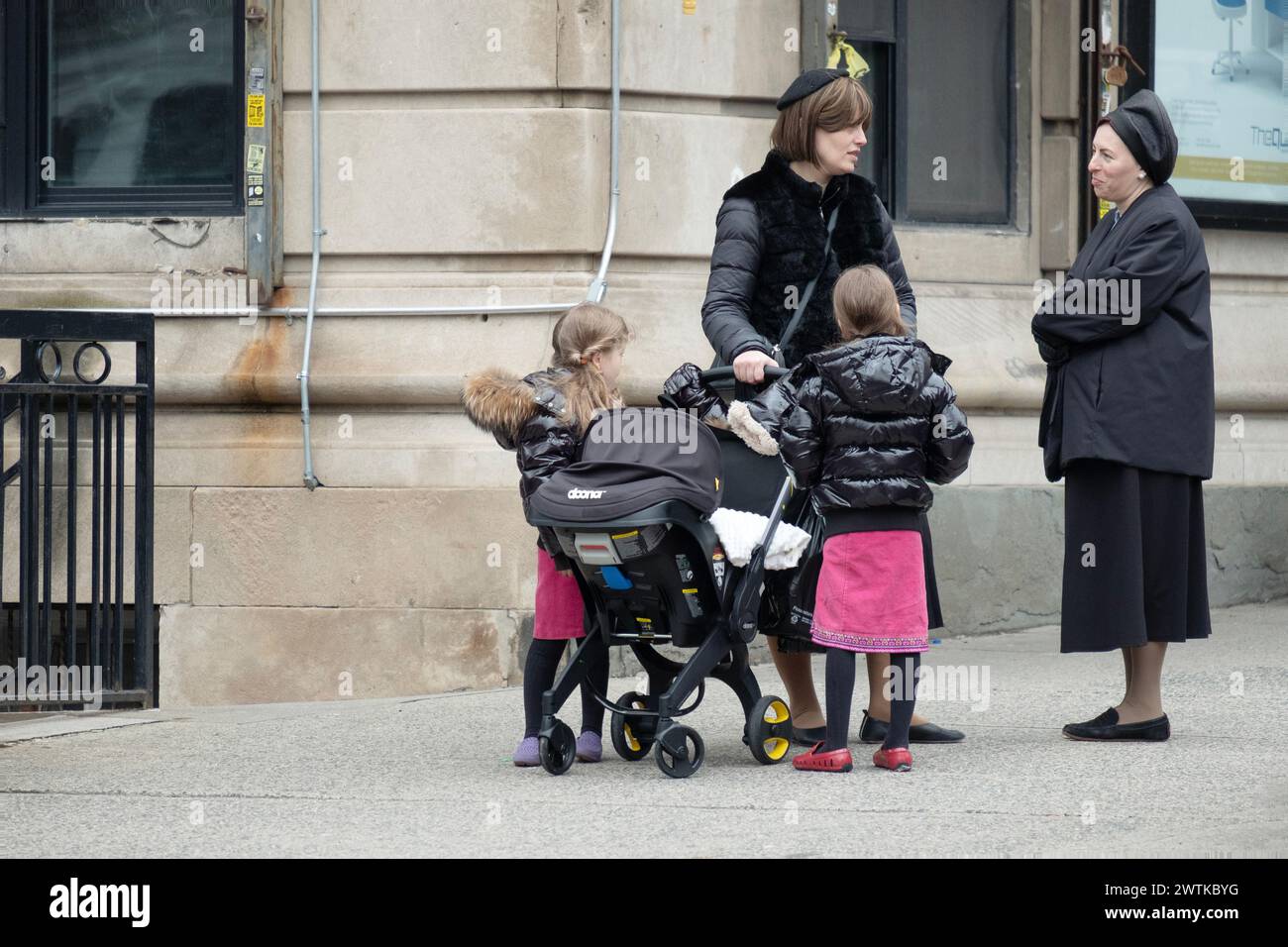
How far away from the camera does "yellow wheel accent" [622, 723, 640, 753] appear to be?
5652 mm

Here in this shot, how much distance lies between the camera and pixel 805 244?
5.88 m

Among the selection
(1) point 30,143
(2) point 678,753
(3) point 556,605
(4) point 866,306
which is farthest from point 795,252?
(1) point 30,143

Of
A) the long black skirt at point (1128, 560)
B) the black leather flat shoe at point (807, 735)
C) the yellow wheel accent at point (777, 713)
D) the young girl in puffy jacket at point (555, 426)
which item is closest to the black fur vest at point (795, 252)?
the young girl in puffy jacket at point (555, 426)

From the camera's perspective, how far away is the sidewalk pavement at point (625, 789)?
4.45 metres

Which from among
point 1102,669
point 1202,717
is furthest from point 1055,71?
point 1202,717

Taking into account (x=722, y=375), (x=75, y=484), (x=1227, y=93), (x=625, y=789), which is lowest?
(x=625, y=789)

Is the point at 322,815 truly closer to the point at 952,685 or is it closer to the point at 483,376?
the point at 483,376

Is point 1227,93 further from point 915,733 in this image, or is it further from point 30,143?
point 30,143

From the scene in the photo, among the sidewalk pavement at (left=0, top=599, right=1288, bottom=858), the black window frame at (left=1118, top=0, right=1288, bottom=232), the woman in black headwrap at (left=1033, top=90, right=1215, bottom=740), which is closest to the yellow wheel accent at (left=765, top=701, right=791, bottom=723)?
the sidewalk pavement at (left=0, top=599, right=1288, bottom=858)

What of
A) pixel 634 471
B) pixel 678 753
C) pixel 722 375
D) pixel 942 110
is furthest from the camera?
pixel 942 110

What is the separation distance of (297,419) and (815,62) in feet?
9.40

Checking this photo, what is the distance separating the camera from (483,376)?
17.7 feet

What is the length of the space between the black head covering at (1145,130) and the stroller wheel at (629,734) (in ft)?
7.94

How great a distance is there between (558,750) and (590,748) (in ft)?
0.96
